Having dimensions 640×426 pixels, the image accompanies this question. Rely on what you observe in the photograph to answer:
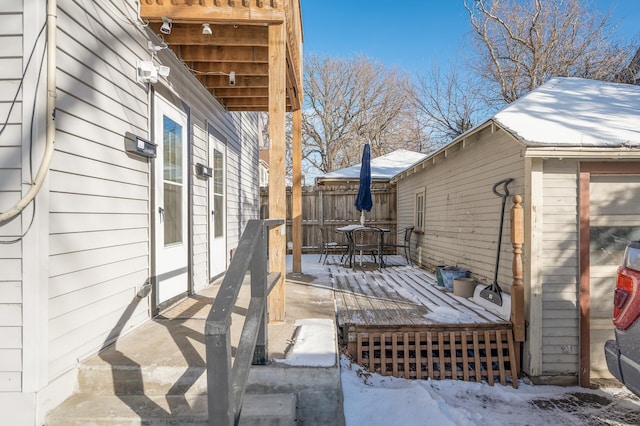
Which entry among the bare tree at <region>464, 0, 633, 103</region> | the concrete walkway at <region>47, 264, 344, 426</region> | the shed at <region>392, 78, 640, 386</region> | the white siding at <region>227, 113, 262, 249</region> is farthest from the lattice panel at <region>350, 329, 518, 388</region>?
the bare tree at <region>464, 0, 633, 103</region>

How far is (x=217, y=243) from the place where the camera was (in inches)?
201

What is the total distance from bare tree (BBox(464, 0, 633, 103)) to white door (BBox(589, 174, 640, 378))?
39.7 feet

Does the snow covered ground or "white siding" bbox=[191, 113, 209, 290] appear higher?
"white siding" bbox=[191, 113, 209, 290]

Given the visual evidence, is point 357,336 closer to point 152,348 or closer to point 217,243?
point 152,348

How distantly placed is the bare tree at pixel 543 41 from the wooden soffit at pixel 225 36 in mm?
12530

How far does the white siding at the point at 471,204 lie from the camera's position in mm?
4062

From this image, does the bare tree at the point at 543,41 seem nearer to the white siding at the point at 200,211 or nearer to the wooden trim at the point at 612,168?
the wooden trim at the point at 612,168

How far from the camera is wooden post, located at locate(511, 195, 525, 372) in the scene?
341 cm

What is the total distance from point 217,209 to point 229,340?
4.08m

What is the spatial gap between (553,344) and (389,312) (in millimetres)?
1639

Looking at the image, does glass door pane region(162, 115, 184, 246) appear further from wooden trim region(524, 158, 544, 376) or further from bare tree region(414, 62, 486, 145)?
bare tree region(414, 62, 486, 145)

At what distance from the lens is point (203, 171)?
432cm

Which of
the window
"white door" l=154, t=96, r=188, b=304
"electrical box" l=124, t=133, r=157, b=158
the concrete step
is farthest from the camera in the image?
the window

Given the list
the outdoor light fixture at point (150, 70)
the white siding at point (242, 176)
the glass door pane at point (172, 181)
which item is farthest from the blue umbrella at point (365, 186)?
the outdoor light fixture at point (150, 70)
